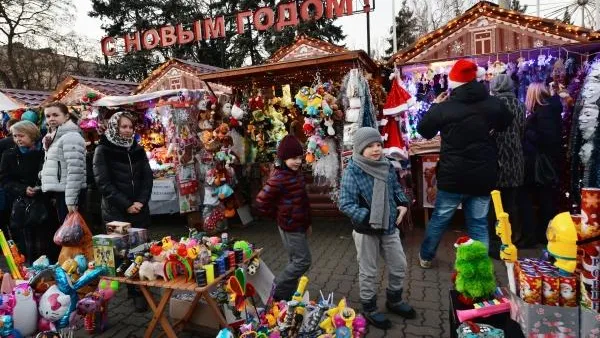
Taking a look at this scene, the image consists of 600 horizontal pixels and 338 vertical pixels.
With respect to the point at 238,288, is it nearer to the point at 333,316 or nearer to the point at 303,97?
the point at 333,316

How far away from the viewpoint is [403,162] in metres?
5.23

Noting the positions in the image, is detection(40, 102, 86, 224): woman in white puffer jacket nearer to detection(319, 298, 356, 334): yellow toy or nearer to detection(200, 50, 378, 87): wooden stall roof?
detection(200, 50, 378, 87): wooden stall roof

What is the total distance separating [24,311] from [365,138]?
2446 mm

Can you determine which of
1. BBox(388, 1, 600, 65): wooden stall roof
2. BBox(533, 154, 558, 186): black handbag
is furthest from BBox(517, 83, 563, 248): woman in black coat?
BBox(388, 1, 600, 65): wooden stall roof

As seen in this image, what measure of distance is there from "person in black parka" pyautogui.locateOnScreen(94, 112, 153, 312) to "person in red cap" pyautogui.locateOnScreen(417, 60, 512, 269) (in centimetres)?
262

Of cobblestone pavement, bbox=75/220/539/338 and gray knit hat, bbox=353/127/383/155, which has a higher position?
gray knit hat, bbox=353/127/383/155

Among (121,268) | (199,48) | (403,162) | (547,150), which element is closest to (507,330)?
(121,268)

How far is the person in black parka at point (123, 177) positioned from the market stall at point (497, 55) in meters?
3.59

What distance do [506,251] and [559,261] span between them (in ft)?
0.81

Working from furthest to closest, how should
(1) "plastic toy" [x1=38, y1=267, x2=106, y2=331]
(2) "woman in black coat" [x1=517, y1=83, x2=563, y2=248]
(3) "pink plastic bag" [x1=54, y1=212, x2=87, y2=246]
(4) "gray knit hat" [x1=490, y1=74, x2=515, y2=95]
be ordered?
(2) "woman in black coat" [x1=517, y1=83, x2=563, y2=248], (4) "gray knit hat" [x1=490, y1=74, x2=515, y2=95], (3) "pink plastic bag" [x1=54, y1=212, x2=87, y2=246], (1) "plastic toy" [x1=38, y1=267, x2=106, y2=331]

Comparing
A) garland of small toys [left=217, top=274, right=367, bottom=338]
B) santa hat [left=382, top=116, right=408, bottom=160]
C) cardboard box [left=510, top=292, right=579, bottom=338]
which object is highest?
santa hat [left=382, top=116, right=408, bottom=160]

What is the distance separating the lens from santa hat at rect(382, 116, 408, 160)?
486cm

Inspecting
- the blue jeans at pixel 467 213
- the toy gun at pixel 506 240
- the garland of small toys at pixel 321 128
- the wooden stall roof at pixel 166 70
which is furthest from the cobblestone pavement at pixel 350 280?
the wooden stall roof at pixel 166 70

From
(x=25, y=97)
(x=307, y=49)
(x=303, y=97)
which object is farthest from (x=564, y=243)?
(x=25, y=97)
